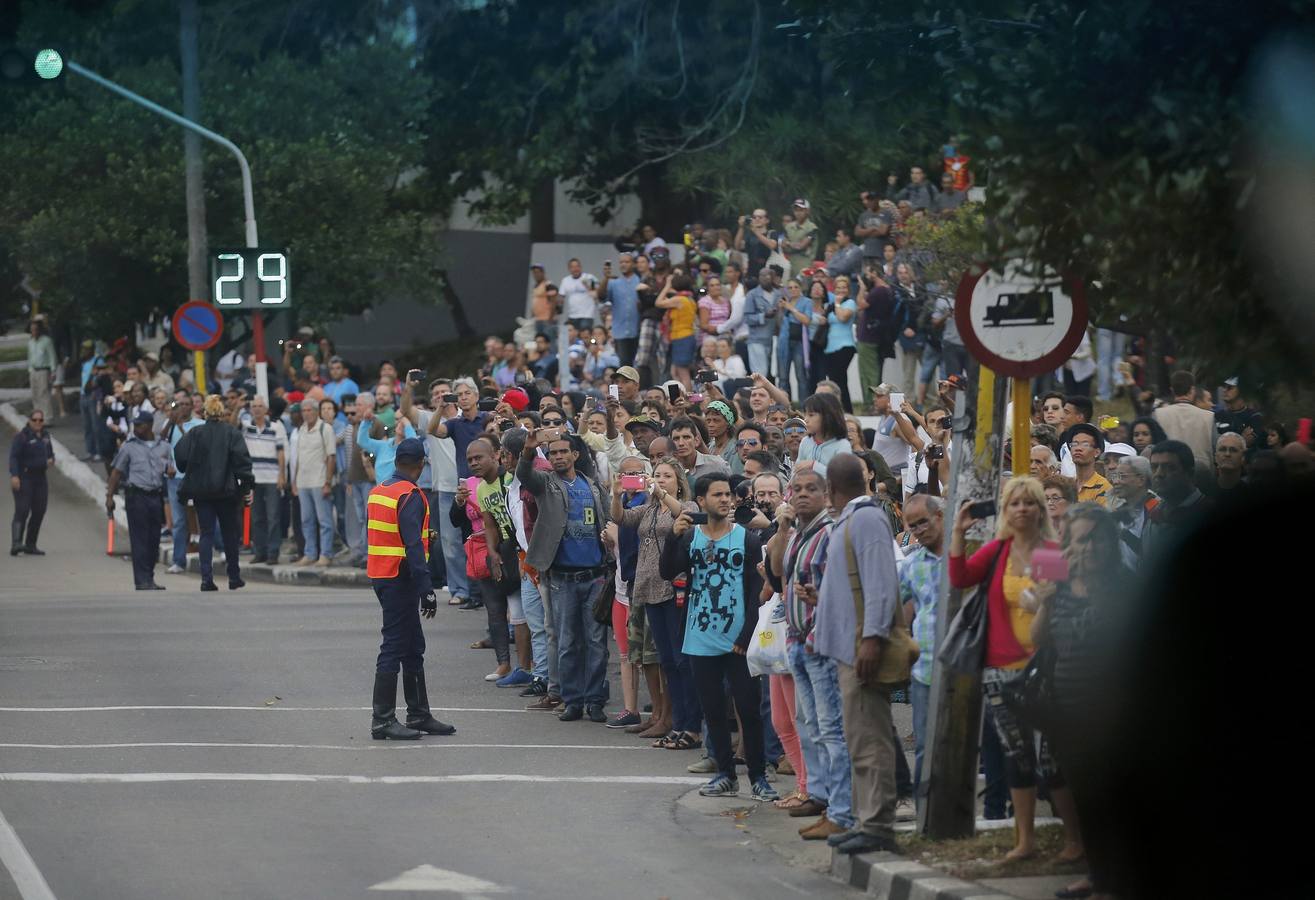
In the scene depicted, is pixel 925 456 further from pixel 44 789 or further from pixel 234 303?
pixel 234 303

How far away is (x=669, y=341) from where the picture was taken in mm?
24375

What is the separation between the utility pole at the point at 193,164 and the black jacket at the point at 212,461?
639 centimetres

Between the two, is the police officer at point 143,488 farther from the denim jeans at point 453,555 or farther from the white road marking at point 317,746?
the white road marking at point 317,746

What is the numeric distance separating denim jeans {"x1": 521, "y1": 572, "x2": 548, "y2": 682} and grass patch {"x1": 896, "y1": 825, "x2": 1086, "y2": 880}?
544cm

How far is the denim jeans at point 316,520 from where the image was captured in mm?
23406

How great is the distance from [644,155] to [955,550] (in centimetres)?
2604

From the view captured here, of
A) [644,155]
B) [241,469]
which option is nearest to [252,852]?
[241,469]

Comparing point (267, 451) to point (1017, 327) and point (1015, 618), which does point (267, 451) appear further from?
point (1015, 618)

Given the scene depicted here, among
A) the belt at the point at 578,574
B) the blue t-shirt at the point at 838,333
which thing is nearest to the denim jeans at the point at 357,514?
the blue t-shirt at the point at 838,333

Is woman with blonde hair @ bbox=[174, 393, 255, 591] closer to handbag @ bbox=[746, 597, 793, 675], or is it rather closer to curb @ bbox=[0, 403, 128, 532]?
curb @ bbox=[0, 403, 128, 532]

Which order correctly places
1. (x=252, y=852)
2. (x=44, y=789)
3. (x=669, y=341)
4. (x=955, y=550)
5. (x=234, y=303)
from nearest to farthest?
(x=955, y=550), (x=252, y=852), (x=44, y=789), (x=669, y=341), (x=234, y=303)

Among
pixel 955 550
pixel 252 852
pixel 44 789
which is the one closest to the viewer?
pixel 955 550

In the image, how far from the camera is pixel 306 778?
1192 cm

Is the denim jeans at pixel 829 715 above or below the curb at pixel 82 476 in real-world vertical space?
below
